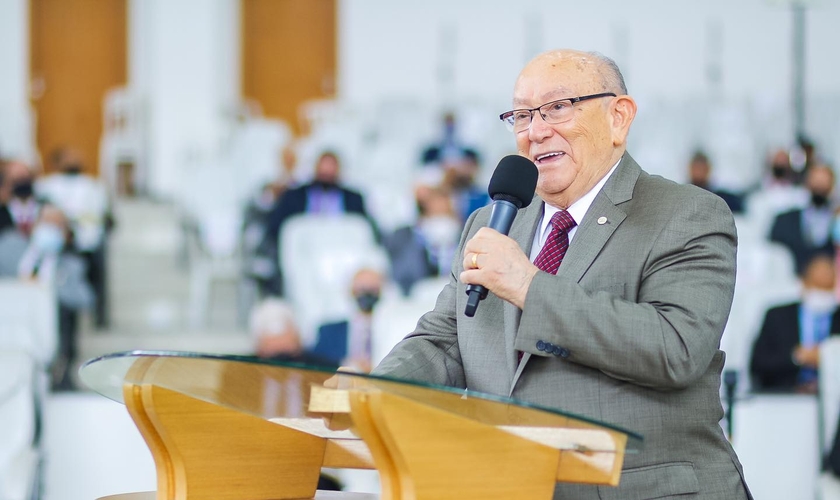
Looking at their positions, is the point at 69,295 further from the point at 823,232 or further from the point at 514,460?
the point at 514,460

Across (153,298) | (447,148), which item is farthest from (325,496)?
(447,148)

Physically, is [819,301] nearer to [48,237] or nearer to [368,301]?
[368,301]

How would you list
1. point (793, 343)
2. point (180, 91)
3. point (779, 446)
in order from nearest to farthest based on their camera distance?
point (779, 446)
point (793, 343)
point (180, 91)

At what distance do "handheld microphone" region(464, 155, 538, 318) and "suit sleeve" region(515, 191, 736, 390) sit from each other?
6.1 inches

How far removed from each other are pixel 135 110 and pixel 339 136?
9.51 ft

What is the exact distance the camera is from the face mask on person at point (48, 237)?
7742mm

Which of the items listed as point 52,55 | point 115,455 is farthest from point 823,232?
point 52,55

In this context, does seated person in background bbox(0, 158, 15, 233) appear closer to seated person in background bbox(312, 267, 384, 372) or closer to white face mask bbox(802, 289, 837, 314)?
seated person in background bbox(312, 267, 384, 372)

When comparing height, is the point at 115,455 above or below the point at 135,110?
below

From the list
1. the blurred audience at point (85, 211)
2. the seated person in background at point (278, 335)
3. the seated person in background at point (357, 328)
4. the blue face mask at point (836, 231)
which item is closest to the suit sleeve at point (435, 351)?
the seated person in background at point (278, 335)

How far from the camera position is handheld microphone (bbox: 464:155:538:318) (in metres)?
1.95

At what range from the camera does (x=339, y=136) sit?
12906 mm

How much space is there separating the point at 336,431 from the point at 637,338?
1.66 feet

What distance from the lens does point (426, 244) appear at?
25.6ft
